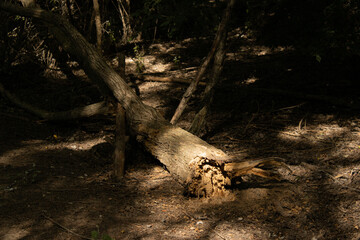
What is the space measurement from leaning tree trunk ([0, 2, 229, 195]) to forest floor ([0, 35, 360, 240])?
0.22 m

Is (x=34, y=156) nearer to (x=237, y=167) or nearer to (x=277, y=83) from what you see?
(x=237, y=167)

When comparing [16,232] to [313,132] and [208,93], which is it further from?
[313,132]

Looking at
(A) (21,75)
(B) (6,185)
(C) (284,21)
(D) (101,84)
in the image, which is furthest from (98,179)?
(A) (21,75)

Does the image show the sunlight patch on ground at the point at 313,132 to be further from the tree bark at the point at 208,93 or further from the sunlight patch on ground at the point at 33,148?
the sunlight patch on ground at the point at 33,148

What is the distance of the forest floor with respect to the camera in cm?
276

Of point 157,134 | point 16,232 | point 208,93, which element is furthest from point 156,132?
point 16,232

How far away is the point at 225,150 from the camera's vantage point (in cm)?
420

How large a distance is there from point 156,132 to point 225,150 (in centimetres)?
102

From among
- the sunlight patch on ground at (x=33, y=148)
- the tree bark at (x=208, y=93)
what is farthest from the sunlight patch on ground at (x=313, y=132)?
the sunlight patch on ground at (x=33, y=148)

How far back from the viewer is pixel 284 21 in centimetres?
431

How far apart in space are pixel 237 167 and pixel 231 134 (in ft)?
5.27

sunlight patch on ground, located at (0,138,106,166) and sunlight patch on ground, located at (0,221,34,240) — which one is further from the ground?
sunlight patch on ground, located at (0,138,106,166)

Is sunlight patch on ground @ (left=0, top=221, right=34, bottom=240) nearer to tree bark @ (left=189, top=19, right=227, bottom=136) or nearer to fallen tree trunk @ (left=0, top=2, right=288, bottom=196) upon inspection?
fallen tree trunk @ (left=0, top=2, right=288, bottom=196)

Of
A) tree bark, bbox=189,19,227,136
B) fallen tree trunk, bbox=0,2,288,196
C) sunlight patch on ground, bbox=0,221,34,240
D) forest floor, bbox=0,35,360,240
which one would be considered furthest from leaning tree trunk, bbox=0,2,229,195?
sunlight patch on ground, bbox=0,221,34,240
